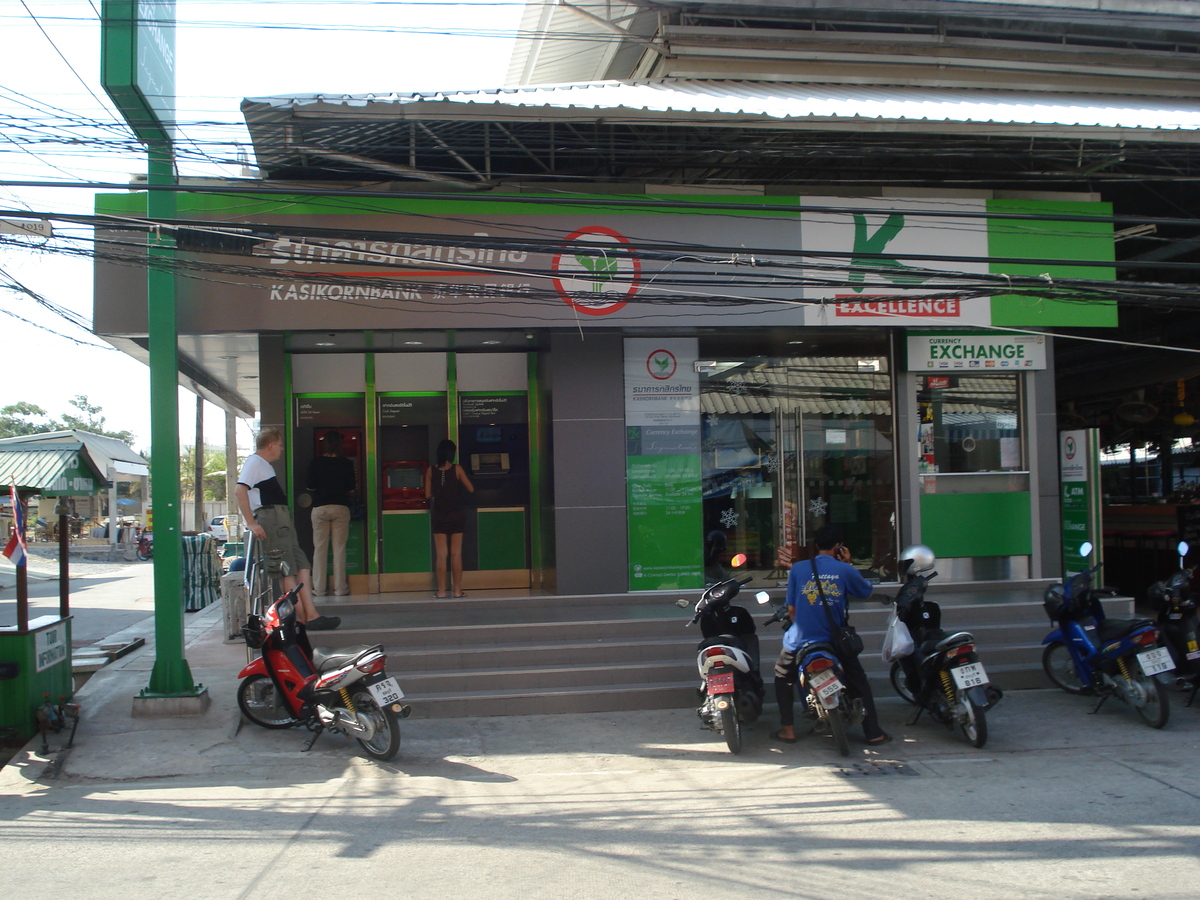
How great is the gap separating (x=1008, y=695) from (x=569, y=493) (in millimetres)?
4760

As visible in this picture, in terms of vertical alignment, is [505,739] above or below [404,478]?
below

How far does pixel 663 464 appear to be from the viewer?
10.3m

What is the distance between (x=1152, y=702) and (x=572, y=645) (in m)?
4.73

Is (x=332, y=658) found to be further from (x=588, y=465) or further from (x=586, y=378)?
(x=586, y=378)

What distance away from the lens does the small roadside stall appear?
260 inches

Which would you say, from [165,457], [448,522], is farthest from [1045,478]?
[165,457]

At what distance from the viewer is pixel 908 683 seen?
6.97 meters

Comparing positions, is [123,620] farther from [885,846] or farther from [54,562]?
[54,562]

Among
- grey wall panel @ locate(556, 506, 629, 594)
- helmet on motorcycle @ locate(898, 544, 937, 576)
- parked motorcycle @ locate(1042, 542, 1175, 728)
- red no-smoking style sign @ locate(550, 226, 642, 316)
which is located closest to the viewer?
parked motorcycle @ locate(1042, 542, 1175, 728)

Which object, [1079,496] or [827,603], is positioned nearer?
[827,603]

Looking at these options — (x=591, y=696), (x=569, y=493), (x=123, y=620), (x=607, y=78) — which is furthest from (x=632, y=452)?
(x=123, y=620)

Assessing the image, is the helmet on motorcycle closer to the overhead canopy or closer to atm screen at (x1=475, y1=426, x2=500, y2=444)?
atm screen at (x1=475, y1=426, x2=500, y2=444)

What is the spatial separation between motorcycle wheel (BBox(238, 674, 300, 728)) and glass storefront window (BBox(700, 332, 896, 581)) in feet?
18.3

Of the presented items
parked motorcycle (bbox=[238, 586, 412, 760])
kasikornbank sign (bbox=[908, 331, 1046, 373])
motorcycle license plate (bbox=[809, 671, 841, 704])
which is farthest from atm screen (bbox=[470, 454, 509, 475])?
motorcycle license plate (bbox=[809, 671, 841, 704])
